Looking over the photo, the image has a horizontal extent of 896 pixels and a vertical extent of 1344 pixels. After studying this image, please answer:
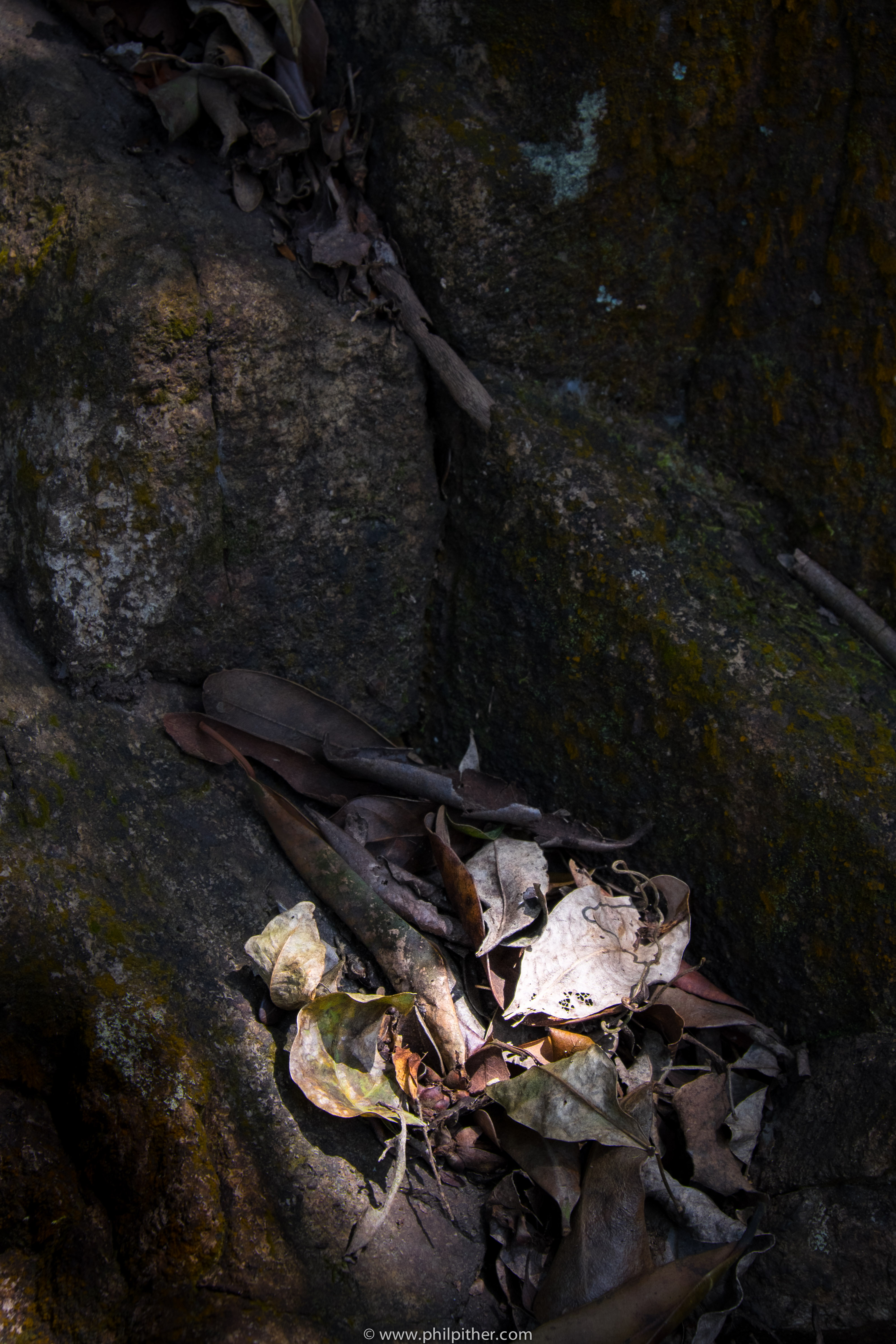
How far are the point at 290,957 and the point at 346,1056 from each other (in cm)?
17

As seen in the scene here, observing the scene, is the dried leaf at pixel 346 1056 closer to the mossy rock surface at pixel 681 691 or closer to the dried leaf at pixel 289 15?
the mossy rock surface at pixel 681 691

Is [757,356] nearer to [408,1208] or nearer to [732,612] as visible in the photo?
[732,612]

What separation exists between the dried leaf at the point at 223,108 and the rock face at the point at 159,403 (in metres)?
0.07

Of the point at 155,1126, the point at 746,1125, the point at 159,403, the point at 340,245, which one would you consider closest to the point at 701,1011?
the point at 746,1125

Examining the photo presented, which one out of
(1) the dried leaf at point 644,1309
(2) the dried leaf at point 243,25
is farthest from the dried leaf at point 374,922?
(2) the dried leaf at point 243,25

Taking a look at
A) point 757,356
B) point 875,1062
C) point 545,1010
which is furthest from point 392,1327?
point 757,356

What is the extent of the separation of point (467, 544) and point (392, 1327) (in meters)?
1.29

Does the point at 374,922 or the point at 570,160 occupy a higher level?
the point at 570,160

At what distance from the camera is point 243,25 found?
1.64 m

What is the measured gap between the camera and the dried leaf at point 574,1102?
1.32m

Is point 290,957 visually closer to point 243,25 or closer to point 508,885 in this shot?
point 508,885

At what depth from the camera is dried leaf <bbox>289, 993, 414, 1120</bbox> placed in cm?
132

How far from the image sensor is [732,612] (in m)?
1.69

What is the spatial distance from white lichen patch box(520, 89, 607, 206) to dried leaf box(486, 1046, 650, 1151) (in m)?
1.50
